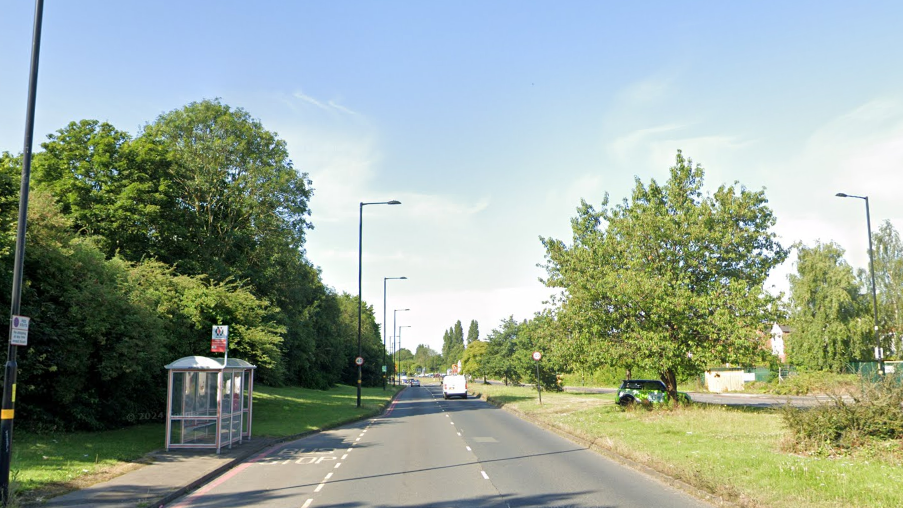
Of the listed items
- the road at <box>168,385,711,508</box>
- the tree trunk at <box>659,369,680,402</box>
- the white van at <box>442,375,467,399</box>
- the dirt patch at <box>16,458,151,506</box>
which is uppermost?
the tree trunk at <box>659,369,680,402</box>

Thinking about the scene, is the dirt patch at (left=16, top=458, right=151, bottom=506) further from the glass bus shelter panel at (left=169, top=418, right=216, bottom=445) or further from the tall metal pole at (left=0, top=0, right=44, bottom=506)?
the glass bus shelter panel at (left=169, top=418, right=216, bottom=445)

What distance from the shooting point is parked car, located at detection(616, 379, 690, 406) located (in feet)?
102

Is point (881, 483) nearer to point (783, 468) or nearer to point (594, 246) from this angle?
point (783, 468)

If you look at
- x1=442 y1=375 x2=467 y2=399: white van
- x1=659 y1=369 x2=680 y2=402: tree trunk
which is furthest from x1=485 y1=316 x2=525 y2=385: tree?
x1=659 y1=369 x2=680 y2=402: tree trunk

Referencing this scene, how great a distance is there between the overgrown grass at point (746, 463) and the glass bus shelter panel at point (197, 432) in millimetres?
11175

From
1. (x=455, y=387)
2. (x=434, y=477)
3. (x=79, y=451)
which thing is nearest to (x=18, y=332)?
(x=79, y=451)

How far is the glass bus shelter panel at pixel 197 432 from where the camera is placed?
59.3 feet

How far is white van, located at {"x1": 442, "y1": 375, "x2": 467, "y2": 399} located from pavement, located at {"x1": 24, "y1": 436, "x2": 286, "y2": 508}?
39.2 metres

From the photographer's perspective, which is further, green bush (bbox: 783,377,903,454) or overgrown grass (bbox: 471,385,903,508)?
green bush (bbox: 783,377,903,454)

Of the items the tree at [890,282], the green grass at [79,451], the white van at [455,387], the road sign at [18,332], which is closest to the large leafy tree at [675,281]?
the green grass at [79,451]

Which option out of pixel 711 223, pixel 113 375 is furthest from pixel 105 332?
pixel 711 223


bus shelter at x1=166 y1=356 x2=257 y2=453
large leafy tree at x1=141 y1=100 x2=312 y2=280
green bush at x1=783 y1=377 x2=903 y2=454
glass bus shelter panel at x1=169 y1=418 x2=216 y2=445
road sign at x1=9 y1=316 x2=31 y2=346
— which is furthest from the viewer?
large leafy tree at x1=141 y1=100 x2=312 y2=280

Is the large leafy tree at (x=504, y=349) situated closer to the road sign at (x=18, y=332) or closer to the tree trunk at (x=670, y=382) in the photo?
the tree trunk at (x=670, y=382)

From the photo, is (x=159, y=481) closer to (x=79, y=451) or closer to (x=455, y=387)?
(x=79, y=451)
